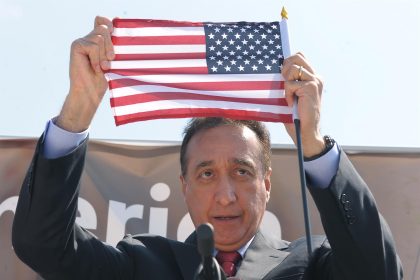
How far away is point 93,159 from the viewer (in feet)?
22.2

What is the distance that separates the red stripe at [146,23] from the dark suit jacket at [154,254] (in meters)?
0.78

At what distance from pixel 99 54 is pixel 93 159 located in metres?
2.82

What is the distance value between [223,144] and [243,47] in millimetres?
465

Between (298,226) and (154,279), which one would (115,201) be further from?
(154,279)

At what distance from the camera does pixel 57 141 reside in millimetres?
3855

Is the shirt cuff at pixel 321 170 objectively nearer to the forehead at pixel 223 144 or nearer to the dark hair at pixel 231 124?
the forehead at pixel 223 144

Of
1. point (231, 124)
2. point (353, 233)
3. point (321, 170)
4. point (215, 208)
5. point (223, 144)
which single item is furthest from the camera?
point (231, 124)

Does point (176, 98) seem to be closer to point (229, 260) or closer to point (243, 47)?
point (243, 47)

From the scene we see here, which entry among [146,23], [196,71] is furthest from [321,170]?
[146,23]

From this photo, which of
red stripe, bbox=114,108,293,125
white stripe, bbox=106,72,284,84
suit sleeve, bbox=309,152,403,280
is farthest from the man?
white stripe, bbox=106,72,284,84

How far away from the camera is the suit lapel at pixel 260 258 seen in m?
4.14

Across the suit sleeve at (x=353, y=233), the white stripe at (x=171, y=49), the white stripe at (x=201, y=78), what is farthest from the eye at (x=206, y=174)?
the suit sleeve at (x=353, y=233)

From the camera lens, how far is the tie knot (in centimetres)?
425

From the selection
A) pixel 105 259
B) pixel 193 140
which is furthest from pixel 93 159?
pixel 105 259
